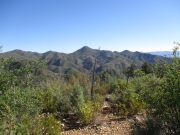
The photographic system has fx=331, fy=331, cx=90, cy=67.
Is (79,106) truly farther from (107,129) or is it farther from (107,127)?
(107,129)

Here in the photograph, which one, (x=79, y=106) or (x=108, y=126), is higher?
(x=79, y=106)

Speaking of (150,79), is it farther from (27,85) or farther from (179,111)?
(27,85)

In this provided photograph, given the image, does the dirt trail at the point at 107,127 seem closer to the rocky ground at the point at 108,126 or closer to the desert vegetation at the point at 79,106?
the rocky ground at the point at 108,126

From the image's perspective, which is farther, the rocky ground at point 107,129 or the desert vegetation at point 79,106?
the rocky ground at point 107,129

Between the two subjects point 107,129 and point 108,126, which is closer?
point 107,129

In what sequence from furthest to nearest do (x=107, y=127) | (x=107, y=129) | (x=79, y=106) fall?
(x=79, y=106) → (x=107, y=127) → (x=107, y=129)

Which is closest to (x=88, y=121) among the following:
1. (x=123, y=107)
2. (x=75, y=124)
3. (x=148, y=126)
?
(x=75, y=124)

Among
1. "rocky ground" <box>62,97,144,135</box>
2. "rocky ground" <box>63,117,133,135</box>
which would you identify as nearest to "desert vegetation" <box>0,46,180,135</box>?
"rocky ground" <box>62,97,144,135</box>

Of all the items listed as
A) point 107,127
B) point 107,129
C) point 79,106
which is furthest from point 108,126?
point 79,106

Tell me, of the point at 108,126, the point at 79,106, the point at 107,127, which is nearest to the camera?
the point at 107,127

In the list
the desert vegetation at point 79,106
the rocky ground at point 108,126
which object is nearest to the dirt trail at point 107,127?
the rocky ground at point 108,126

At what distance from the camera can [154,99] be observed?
301 inches

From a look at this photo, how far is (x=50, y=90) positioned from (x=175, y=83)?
7.52 m

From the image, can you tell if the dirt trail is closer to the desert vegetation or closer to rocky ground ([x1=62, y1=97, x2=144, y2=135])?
rocky ground ([x1=62, y1=97, x2=144, y2=135])
